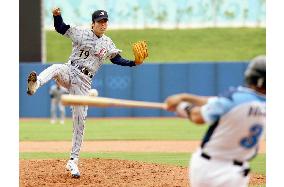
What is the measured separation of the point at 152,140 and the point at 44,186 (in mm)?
7704

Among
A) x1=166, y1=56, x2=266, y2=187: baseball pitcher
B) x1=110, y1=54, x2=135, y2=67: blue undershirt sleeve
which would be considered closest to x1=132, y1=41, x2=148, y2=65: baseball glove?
x1=110, y1=54, x2=135, y2=67: blue undershirt sleeve

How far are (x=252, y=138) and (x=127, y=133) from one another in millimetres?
13634

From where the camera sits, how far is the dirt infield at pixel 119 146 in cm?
1367

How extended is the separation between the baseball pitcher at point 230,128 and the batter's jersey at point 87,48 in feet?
13.9

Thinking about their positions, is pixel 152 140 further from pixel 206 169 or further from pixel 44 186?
pixel 206 169

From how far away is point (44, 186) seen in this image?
27.7 feet

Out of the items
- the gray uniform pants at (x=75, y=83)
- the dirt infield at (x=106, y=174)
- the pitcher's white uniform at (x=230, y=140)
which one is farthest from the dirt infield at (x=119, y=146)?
the pitcher's white uniform at (x=230, y=140)

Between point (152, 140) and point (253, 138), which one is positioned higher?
point (253, 138)

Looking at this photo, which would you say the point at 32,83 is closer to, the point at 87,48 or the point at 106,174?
the point at 87,48

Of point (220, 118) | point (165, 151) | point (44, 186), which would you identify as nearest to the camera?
point (220, 118)

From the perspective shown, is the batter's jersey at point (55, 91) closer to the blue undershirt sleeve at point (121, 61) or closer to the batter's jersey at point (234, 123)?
the blue undershirt sleeve at point (121, 61)

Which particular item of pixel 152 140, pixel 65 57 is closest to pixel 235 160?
pixel 152 140

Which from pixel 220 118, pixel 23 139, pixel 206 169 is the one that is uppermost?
pixel 220 118

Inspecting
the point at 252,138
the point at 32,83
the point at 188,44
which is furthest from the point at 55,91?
the point at 252,138
